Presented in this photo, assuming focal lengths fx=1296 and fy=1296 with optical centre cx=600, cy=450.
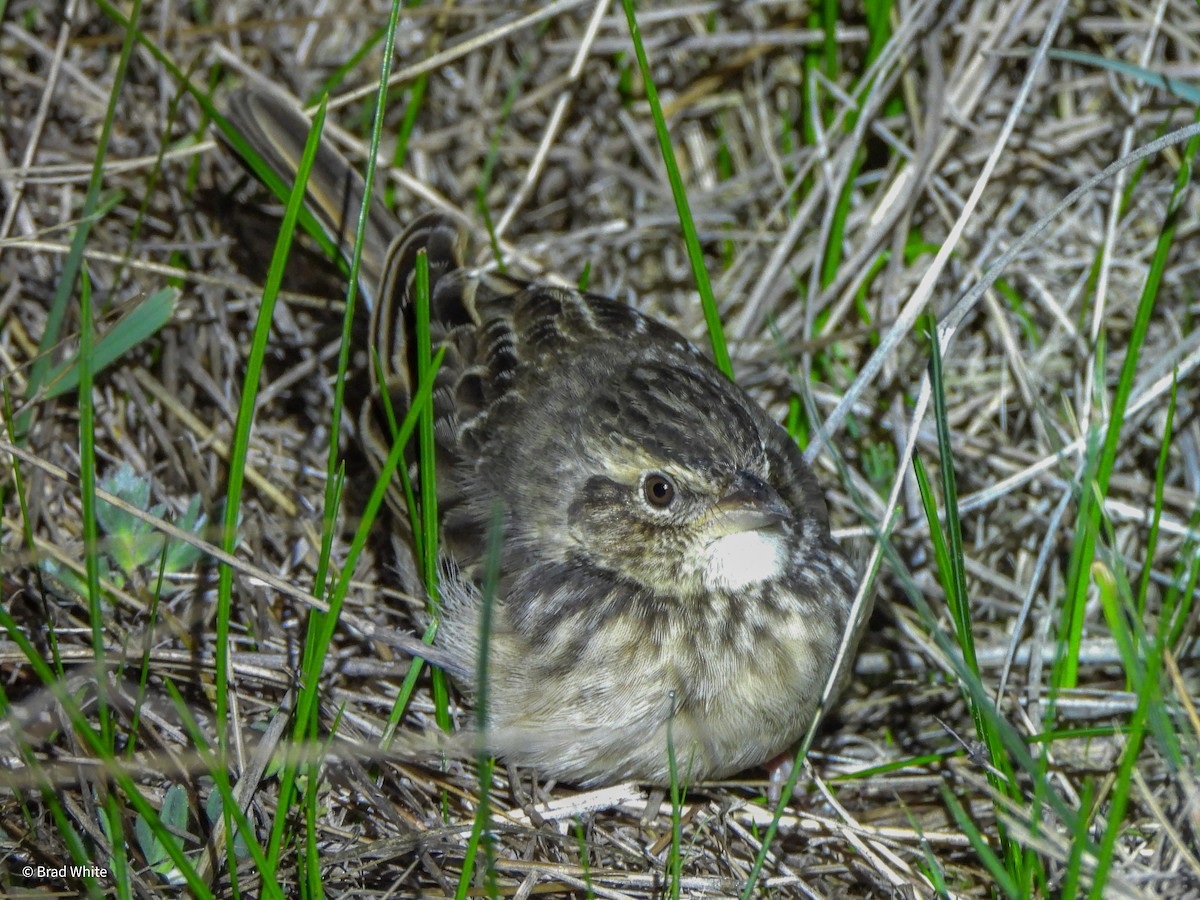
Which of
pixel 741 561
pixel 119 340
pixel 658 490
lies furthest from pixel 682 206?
pixel 119 340

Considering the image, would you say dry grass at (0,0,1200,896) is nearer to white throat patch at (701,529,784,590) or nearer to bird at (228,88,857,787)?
bird at (228,88,857,787)

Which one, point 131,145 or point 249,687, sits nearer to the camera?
point 249,687

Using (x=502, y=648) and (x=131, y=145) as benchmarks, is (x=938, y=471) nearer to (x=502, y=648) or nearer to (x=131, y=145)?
(x=502, y=648)

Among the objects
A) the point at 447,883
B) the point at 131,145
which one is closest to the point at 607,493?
the point at 447,883

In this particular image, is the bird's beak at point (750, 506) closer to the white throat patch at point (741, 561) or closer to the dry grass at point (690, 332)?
the white throat patch at point (741, 561)

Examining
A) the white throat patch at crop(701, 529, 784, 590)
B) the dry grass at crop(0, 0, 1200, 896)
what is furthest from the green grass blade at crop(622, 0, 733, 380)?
Answer: the white throat patch at crop(701, 529, 784, 590)

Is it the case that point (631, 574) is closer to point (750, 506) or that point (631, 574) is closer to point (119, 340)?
point (750, 506)

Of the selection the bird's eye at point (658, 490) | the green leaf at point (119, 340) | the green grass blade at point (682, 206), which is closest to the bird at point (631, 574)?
the bird's eye at point (658, 490)
